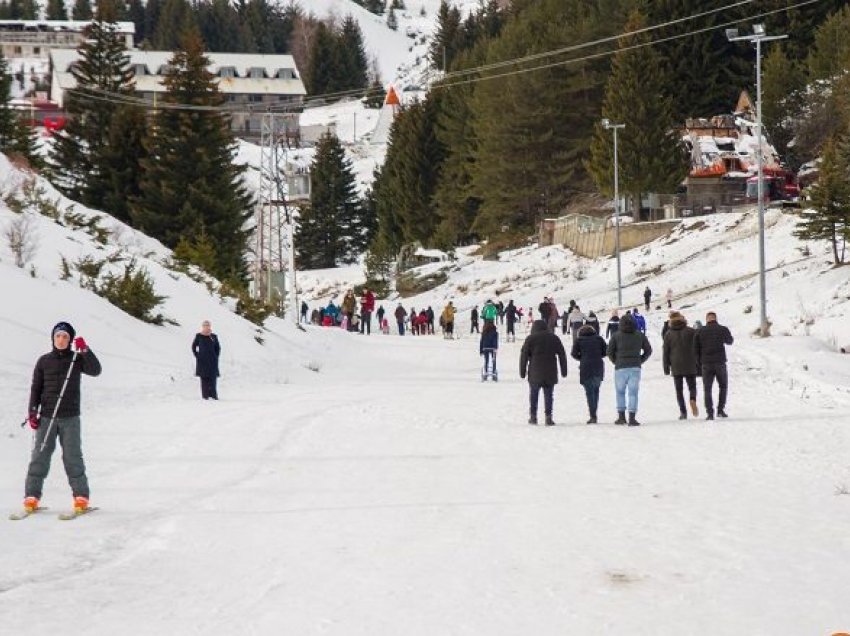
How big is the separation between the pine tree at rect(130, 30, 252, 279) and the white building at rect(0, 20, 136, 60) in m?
125

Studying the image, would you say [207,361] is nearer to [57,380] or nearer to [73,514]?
[57,380]

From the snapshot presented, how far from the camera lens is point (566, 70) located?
2921 inches

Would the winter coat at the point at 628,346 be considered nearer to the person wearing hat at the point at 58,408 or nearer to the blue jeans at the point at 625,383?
the blue jeans at the point at 625,383

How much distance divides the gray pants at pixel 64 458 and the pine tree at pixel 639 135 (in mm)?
57060

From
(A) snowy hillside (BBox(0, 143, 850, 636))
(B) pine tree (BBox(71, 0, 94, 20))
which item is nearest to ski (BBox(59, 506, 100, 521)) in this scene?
(A) snowy hillside (BBox(0, 143, 850, 636))

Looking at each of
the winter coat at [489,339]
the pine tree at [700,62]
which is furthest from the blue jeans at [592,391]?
the pine tree at [700,62]

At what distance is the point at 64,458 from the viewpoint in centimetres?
962

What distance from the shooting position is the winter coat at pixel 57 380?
9.66 meters

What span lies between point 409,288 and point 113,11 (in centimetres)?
2266

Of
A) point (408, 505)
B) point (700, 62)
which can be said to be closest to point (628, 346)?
point (408, 505)

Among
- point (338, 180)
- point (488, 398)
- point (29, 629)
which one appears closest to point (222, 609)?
point (29, 629)

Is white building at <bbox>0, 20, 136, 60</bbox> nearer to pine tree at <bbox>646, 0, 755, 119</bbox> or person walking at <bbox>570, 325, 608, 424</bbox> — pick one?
pine tree at <bbox>646, 0, 755, 119</bbox>

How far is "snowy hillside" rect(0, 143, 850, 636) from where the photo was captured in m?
6.51

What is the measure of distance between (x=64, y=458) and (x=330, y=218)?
79.6 meters
